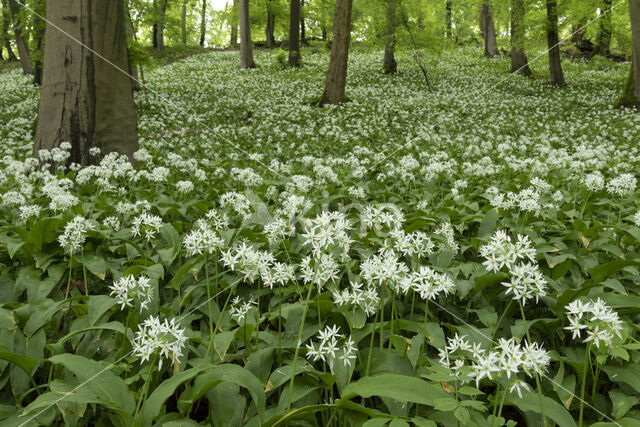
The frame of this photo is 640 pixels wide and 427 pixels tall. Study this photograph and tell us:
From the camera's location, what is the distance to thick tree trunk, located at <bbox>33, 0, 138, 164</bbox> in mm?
5285

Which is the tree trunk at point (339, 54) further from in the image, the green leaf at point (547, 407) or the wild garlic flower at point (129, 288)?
the green leaf at point (547, 407)

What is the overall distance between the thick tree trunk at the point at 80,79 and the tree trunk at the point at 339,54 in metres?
7.70

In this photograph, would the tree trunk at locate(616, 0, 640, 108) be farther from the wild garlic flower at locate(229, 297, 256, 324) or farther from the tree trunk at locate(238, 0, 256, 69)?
the tree trunk at locate(238, 0, 256, 69)

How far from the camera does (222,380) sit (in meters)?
1.52

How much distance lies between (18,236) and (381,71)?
2042cm

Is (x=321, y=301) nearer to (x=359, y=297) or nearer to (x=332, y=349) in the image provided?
(x=359, y=297)

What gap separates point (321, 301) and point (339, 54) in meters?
11.5

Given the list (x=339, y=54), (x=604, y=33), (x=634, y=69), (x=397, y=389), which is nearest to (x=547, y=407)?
(x=397, y=389)

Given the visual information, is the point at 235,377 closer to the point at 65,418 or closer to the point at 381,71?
the point at 65,418

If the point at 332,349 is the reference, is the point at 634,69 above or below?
above

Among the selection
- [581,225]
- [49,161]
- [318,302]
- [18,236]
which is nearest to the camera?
[318,302]

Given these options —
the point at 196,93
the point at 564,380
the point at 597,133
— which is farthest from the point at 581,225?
the point at 196,93

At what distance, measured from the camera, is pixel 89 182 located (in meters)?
4.95

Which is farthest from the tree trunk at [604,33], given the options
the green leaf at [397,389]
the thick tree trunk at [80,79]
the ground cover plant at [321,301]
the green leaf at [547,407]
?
the green leaf at [397,389]
